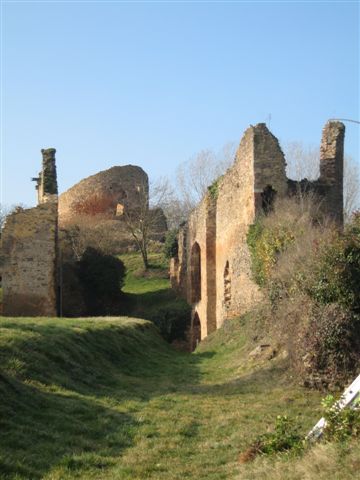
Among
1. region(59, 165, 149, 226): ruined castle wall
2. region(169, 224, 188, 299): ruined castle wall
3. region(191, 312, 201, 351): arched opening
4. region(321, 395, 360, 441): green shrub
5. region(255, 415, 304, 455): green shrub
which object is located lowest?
region(191, 312, 201, 351): arched opening

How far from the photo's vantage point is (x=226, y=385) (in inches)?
445

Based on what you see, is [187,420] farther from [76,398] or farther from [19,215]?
[19,215]

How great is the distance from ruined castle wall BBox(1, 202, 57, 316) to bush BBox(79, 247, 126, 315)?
247 inches

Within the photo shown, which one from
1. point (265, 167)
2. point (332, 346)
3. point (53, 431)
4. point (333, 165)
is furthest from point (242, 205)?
point (53, 431)

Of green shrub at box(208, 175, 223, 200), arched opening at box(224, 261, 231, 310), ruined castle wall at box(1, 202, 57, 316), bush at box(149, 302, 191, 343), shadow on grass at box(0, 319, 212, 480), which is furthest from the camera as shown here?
bush at box(149, 302, 191, 343)

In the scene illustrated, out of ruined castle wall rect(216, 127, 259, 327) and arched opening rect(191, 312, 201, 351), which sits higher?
ruined castle wall rect(216, 127, 259, 327)

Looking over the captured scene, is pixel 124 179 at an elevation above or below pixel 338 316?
above

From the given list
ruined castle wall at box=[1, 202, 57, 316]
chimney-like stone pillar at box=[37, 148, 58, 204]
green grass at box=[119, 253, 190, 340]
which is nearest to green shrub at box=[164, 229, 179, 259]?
green grass at box=[119, 253, 190, 340]

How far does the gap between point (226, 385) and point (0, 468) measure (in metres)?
6.36

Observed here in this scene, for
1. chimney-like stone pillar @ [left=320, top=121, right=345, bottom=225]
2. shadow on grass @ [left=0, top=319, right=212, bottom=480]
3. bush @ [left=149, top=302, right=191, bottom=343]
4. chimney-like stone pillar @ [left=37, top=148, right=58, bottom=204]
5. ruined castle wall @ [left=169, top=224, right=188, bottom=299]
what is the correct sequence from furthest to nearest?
ruined castle wall @ [left=169, top=224, right=188, bottom=299]
bush @ [left=149, top=302, right=191, bottom=343]
chimney-like stone pillar @ [left=37, top=148, right=58, bottom=204]
chimney-like stone pillar @ [left=320, top=121, right=345, bottom=225]
shadow on grass @ [left=0, top=319, right=212, bottom=480]

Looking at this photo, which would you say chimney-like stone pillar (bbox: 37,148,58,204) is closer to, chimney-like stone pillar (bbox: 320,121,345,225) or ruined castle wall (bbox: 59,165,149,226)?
chimney-like stone pillar (bbox: 320,121,345,225)

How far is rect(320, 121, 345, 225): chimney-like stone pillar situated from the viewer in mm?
19609

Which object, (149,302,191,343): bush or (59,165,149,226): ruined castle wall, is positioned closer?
(149,302,191,343): bush

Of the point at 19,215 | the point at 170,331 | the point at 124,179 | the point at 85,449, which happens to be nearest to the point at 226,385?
the point at 85,449
